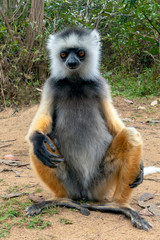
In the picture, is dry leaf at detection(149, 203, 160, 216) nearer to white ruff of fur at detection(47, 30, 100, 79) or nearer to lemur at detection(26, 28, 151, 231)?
lemur at detection(26, 28, 151, 231)

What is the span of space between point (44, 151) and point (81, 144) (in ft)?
1.79

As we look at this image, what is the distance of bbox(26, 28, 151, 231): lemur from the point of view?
3.47m

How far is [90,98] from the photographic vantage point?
12.6 ft

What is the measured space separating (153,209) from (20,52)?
625cm

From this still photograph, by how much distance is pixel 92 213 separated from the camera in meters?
3.46

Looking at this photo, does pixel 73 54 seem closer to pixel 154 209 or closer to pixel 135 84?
pixel 154 209

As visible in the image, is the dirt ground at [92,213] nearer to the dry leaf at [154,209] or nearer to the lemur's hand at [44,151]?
the dry leaf at [154,209]

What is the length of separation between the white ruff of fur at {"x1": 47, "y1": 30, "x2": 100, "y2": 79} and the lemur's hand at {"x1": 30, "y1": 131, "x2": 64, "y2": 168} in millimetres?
1049

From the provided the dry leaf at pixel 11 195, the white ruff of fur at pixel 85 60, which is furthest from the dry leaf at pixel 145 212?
the white ruff of fur at pixel 85 60

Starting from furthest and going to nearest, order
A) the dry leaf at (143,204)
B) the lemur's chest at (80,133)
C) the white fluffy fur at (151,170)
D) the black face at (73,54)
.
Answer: the white fluffy fur at (151,170) < the black face at (73,54) < the dry leaf at (143,204) < the lemur's chest at (80,133)

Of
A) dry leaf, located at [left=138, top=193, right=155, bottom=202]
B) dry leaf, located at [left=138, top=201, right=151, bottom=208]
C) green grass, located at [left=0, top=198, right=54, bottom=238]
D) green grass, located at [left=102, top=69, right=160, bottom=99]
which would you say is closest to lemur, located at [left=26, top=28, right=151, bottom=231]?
green grass, located at [left=0, top=198, right=54, bottom=238]

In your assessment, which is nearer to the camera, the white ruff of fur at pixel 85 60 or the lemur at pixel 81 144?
the lemur at pixel 81 144

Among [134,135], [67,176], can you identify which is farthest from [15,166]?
[134,135]

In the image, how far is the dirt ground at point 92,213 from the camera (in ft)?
9.50
